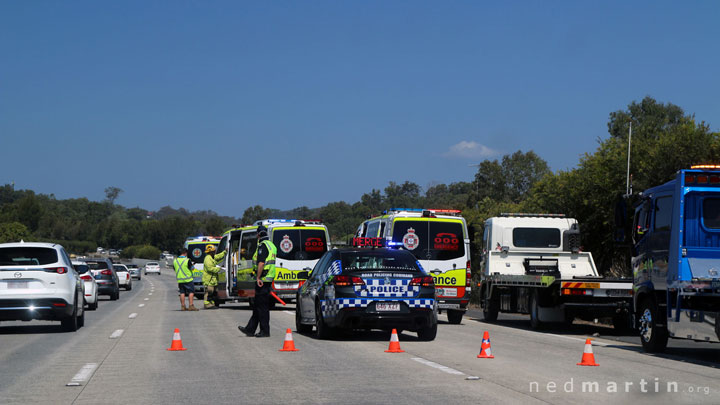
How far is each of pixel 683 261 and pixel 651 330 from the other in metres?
1.39

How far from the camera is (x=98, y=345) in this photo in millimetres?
15766

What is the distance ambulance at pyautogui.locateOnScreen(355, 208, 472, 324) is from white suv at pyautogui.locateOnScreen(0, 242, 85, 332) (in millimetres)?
7278

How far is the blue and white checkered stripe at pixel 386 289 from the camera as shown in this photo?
52.2ft

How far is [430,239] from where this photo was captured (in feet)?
73.8

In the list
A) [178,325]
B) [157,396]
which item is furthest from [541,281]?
[157,396]

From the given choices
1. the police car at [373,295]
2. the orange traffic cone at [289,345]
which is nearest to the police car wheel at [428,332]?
the police car at [373,295]

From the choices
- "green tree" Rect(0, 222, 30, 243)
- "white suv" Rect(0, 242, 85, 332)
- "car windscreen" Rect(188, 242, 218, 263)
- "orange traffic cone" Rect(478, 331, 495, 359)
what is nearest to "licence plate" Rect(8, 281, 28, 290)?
"white suv" Rect(0, 242, 85, 332)

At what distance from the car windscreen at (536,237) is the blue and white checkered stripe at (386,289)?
8.42 meters

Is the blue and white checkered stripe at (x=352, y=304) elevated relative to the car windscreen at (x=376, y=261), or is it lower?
lower

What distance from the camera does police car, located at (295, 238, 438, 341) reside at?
15867 millimetres

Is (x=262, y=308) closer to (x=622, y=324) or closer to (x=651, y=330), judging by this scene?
(x=651, y=330)

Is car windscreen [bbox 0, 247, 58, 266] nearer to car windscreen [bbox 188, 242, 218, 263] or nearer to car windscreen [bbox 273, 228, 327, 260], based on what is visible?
car windscreen [bbox 273, 228, 327, 260]

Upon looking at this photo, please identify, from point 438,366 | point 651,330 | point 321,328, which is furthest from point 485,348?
point 321,328

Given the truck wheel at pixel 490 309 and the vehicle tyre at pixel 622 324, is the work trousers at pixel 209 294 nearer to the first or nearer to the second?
the truck wheel at pixel 490 309
